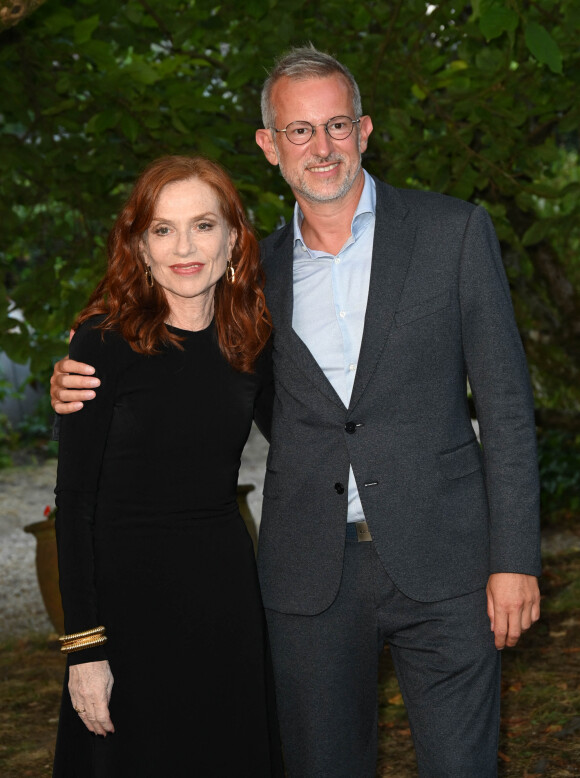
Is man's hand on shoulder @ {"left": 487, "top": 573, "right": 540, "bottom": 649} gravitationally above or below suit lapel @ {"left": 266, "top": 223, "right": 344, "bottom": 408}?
below

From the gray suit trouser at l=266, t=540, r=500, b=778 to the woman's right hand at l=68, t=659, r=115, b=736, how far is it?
1.89ft

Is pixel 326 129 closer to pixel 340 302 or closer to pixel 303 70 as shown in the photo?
pixel 303 70

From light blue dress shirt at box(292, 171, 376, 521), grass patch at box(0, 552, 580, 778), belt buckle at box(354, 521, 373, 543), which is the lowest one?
grass patch at box(0, 552, 580, 778)

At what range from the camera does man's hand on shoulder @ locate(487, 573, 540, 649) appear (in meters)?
2.77

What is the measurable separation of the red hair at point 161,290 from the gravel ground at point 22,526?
18.9 feet

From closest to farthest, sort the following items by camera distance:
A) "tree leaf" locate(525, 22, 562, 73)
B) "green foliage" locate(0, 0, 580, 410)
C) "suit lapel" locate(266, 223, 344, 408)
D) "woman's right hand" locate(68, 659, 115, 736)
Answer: "woman's right hand" locate(68, 659, 115, 736) < "suit lapel" locate(266, 223, 344, 408) < "tree leaf" locate(525, 22, 562, 73) < "green foliage" locate(0, 0, 580, 410)

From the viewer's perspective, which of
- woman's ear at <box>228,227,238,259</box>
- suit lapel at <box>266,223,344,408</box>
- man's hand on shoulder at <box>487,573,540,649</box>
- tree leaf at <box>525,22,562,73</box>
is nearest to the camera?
man's hand on shoulder at <box>487,573,540,649</box>

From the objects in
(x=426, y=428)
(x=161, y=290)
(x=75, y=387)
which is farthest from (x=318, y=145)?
(x=75, y=387)

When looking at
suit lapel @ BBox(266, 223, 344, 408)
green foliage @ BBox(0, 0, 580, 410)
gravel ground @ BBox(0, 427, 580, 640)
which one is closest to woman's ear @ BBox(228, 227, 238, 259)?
suit lapel @ BBox(266, 223, 344, 408)

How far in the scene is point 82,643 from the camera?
264 centimetres

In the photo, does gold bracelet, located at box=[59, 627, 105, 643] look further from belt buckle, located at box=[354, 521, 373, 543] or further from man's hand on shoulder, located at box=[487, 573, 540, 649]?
man's hand on shoulder, located at box=[487, 573, 540, 649]

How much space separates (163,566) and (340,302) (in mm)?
882

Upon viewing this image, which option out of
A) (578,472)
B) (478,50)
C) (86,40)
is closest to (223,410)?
(86,40)

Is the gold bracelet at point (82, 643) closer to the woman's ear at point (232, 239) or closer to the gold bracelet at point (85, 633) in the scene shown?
the gold bracelet at point (85, 633)
